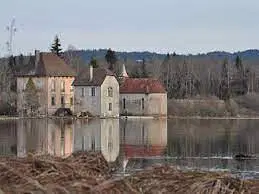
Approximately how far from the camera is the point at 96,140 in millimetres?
36812

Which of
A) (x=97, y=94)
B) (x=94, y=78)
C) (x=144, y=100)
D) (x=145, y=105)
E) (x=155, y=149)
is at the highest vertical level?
(x=94, y=78)

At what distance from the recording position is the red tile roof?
82.8m

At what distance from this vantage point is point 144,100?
8212 centimetres

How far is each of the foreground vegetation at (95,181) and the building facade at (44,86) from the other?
6667 cm

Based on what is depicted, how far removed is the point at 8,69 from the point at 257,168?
73528 mm

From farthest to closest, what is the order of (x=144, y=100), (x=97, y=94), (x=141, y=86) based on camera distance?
1. (x=141, y=86)
2. (x=144, y=100)
3. (x=97, y=94)

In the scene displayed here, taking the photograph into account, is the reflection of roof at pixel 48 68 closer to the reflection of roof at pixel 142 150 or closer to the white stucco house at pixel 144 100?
the white stucco house at pixel 144 100

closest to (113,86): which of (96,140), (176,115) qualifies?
(176,115)

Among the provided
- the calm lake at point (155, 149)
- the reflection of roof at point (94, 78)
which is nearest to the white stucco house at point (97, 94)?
the reflection of roof at point (94, 78)

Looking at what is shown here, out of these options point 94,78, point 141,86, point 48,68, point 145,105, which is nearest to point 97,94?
point 94,78

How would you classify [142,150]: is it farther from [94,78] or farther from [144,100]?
[144,100]

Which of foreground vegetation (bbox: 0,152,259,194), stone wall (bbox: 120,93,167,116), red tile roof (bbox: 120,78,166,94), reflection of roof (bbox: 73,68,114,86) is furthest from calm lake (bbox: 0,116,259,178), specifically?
red tile roof (bbox: 120,78,166,94)

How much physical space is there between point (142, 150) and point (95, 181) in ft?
72.8

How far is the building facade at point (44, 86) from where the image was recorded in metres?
76.1
